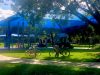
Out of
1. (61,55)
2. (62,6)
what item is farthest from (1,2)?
(61,55)

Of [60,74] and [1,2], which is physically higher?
[1,2]

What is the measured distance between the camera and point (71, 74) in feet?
53.2

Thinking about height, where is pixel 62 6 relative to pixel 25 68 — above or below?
above

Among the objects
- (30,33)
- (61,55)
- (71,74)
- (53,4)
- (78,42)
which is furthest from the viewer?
(78,42)

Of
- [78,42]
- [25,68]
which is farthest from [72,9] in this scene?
[78,42]

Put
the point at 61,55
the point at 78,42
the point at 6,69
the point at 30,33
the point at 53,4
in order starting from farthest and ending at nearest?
the point at 78,42 < the point at 30,33 < the point at 61,55 < the point at 53,4 < the point at 6,69

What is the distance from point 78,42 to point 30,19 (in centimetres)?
4407

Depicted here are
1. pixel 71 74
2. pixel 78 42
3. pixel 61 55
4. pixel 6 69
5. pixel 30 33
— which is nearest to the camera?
pixel 71 74

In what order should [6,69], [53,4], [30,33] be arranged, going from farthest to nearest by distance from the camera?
[30,33] → [53,4] → [6,69]

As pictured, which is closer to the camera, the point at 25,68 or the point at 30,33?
the point at 25,68

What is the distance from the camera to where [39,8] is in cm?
2361

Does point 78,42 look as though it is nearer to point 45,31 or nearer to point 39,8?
point 45,31

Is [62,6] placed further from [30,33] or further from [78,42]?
[78,42]

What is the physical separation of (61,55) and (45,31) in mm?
25904
